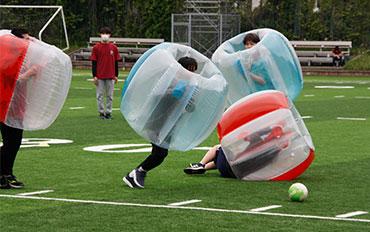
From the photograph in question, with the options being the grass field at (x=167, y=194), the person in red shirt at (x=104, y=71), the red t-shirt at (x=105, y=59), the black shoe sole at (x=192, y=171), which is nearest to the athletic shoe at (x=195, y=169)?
the black shoe sole at (x=192, y=171)

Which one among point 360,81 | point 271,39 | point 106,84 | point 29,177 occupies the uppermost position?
point 271,39

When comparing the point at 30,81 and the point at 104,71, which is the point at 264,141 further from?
the point at 104,71

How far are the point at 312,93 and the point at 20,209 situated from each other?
83.7ft

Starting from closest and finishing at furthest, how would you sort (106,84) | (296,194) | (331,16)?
(296,194) → (106,84) → (331,16)

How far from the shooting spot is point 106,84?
985 inches

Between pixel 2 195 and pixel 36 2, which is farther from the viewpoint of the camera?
pixel 36 2

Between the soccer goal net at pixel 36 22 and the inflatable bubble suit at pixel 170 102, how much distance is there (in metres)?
29.9

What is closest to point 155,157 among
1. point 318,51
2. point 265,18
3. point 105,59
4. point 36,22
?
point 105,59

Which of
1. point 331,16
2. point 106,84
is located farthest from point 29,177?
point 331,16

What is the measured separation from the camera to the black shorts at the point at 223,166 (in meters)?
14.2

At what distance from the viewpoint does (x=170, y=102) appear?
1280 centimetres

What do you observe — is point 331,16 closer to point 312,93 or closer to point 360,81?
point 360,81

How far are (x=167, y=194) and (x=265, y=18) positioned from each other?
46.7 m

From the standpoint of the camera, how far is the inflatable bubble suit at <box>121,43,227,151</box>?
12.8 meters
